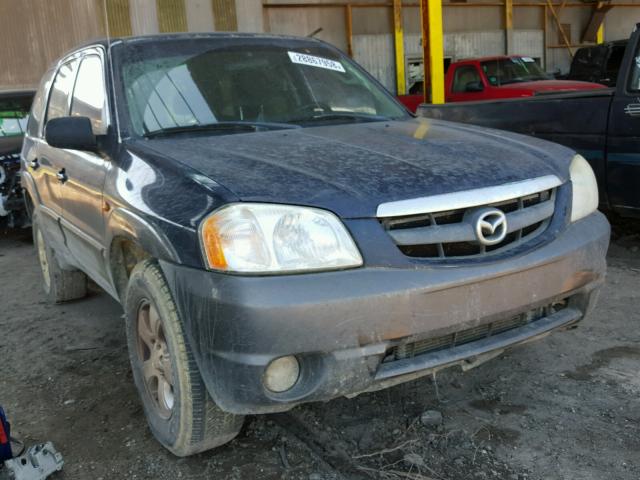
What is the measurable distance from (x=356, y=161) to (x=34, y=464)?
1640 mm

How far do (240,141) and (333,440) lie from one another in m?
1.30

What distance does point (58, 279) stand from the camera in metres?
A: 4.70

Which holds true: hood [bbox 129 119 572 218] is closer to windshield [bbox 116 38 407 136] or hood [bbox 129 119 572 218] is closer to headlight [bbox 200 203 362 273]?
headlight [bbox 200 203 362 273]

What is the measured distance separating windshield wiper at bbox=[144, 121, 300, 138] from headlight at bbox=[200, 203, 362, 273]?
3.24 feet

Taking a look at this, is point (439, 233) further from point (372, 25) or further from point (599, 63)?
point (372, 25)

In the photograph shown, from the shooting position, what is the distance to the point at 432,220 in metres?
2.24

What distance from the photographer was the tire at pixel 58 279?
184 inches

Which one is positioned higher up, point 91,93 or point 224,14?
point 224,14

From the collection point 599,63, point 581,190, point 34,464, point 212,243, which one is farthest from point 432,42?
point 34,464

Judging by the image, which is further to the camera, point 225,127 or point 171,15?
point 171,15

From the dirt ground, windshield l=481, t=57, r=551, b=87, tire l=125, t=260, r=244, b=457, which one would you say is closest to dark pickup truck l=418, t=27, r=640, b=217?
the dirt ground

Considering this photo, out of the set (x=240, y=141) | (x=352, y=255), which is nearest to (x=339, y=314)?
(x=352, y=255)

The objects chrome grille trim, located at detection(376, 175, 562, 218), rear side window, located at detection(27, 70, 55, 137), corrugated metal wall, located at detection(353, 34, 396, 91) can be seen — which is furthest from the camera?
corrugated metal wall, located at detection(353, 34, 396, 91)

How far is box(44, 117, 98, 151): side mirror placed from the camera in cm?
293
